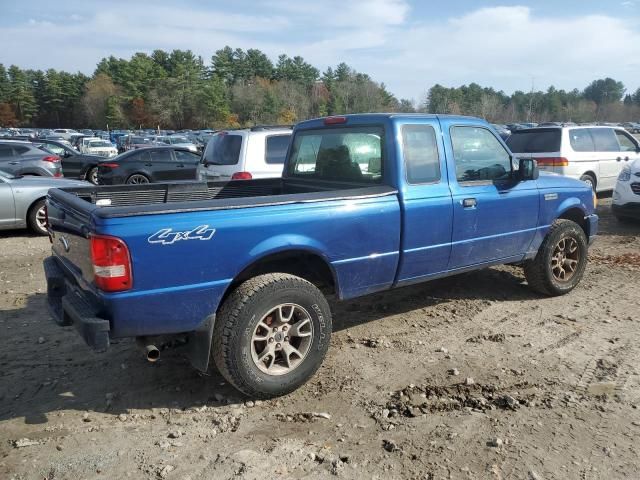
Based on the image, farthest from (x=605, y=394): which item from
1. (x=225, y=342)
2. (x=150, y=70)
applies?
(x=150, y=70)

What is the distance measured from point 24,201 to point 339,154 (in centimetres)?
642

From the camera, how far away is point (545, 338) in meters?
4.56

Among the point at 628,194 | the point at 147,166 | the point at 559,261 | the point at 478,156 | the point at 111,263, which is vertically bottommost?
the point at 559,261

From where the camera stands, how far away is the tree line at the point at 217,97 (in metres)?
91.9

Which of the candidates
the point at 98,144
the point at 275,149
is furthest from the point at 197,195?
the point at 98,144

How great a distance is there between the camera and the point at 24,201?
28.1 ft

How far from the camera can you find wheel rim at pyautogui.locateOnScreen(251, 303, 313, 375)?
3531mm

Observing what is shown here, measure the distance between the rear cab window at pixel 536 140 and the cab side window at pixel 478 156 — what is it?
615 cm

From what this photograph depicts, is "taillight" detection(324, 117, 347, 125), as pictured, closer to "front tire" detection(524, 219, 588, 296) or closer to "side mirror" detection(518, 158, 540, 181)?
"side mirror" detection(518, 158, 540, 181)

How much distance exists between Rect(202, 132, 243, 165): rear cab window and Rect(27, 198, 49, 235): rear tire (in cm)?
287

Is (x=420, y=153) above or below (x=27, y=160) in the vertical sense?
above

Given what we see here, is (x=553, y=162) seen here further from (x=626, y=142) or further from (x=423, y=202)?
(x=423, y=202)

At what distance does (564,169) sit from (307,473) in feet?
30.6

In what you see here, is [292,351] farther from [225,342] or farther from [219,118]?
[219,118]
